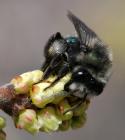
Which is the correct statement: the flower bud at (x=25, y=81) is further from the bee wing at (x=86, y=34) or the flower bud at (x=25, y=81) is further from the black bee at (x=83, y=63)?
the bee wing at (x=86, y=34)

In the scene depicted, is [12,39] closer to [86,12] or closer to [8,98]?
[86,12]

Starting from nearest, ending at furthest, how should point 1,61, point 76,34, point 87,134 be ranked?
point 76,34 → point 87,134 → point 1,61

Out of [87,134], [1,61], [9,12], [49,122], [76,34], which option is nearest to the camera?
[49,122]

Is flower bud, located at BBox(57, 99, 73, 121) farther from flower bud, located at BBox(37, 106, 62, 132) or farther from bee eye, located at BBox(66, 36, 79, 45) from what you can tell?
bee eye, located at BBox(66, 36, 79, 45)

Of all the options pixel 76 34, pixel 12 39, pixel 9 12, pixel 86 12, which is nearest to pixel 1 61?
pixel 12 39

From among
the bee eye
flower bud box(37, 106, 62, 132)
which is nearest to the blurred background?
the bee eye

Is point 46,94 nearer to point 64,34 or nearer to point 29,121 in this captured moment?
point 29,121

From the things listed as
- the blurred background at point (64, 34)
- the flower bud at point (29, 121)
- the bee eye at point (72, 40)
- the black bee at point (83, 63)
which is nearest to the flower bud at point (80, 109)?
the black bee at point (83, 63)

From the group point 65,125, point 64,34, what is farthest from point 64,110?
point 64,34
